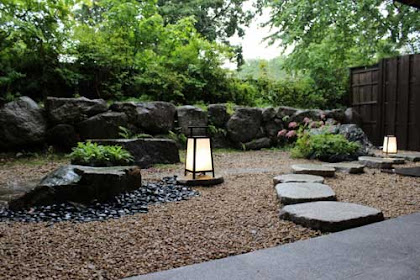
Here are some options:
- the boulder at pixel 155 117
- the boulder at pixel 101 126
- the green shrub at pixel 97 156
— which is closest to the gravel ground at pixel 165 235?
the green shrub at pixel 97 156

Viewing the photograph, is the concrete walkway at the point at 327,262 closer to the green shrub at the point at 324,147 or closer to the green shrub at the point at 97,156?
the green shrub at the point at 97,156

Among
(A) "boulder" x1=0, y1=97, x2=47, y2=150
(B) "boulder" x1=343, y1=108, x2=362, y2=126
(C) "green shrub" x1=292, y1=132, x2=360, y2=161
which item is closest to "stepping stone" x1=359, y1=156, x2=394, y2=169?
(C) "green shrub" x1=292, y1=132, x2=360, y2=161

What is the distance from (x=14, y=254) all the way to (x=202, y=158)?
7.82 ft

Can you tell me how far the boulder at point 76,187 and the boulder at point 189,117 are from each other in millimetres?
3756

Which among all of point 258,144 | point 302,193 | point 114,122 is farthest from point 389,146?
point 114,122

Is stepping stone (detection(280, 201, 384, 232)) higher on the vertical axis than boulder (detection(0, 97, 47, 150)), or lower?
lower

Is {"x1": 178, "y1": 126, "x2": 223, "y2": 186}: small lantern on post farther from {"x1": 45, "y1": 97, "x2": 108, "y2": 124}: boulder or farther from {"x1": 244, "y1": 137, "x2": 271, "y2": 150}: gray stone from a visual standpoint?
{"x1": 244, "y1": 137, "x2": 271, "y2": 150}: gray stone

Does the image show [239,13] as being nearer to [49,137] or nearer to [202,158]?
[49,137]

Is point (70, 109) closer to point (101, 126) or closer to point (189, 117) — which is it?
point (101, 126)

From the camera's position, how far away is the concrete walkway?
5.00 ft

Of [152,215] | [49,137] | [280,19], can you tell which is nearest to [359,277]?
[152,215]

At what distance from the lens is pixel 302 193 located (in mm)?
3066

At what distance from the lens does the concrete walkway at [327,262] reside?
153 centimetres

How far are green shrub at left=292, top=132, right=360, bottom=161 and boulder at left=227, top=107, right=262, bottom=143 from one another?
1590 millimetres
